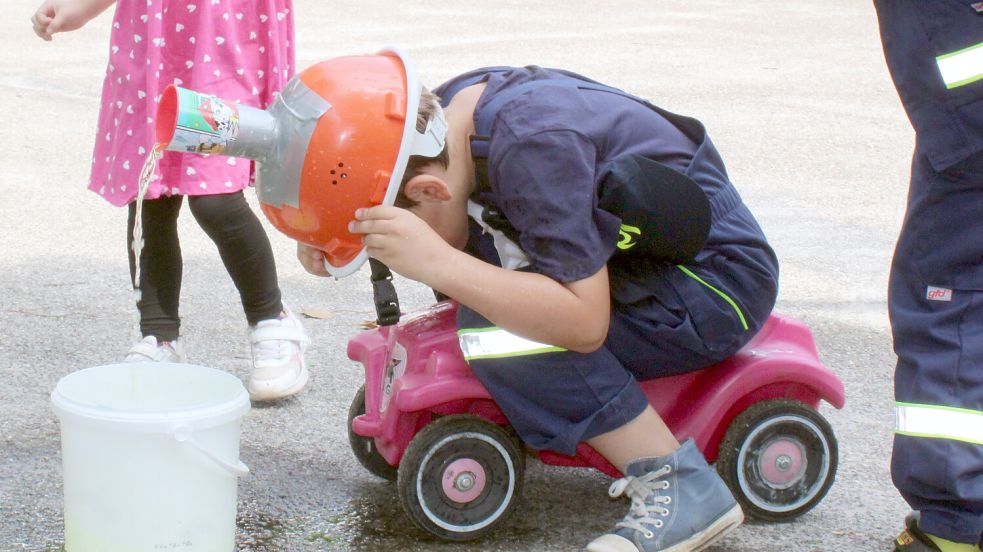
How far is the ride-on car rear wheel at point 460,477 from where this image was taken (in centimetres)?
230

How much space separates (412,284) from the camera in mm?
3920

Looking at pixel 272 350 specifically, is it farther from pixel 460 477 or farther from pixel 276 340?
pixel 460 477

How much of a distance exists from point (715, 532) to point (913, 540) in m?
0.35

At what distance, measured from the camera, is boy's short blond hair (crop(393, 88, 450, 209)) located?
7.28 ft

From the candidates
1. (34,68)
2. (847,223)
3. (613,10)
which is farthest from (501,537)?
(613,10)

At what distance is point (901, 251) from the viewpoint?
90.6 inches

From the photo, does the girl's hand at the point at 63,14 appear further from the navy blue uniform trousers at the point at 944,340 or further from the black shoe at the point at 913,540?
the black shoe at the point at 913,540

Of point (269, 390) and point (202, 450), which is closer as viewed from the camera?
point (202, 450)

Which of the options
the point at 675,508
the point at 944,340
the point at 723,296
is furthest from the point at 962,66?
the point at 675,508

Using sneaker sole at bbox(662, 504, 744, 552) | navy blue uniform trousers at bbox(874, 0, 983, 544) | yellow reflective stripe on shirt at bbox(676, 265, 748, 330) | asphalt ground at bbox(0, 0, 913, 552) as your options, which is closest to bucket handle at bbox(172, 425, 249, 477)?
asphalt ground at bbox(0, 0, 913, 552)

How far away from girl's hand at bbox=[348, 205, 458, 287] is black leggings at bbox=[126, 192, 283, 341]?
3.02 feet

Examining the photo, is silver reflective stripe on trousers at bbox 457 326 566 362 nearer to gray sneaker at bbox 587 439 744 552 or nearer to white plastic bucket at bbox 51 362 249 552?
gray sneaker at bbox 587 439 744 552

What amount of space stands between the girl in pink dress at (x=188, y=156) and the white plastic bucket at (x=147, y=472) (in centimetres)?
85

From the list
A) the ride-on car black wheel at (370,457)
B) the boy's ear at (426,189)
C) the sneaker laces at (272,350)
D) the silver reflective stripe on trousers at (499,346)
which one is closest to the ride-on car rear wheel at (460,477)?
the silver reflective stripe on trousers at (499,346)
